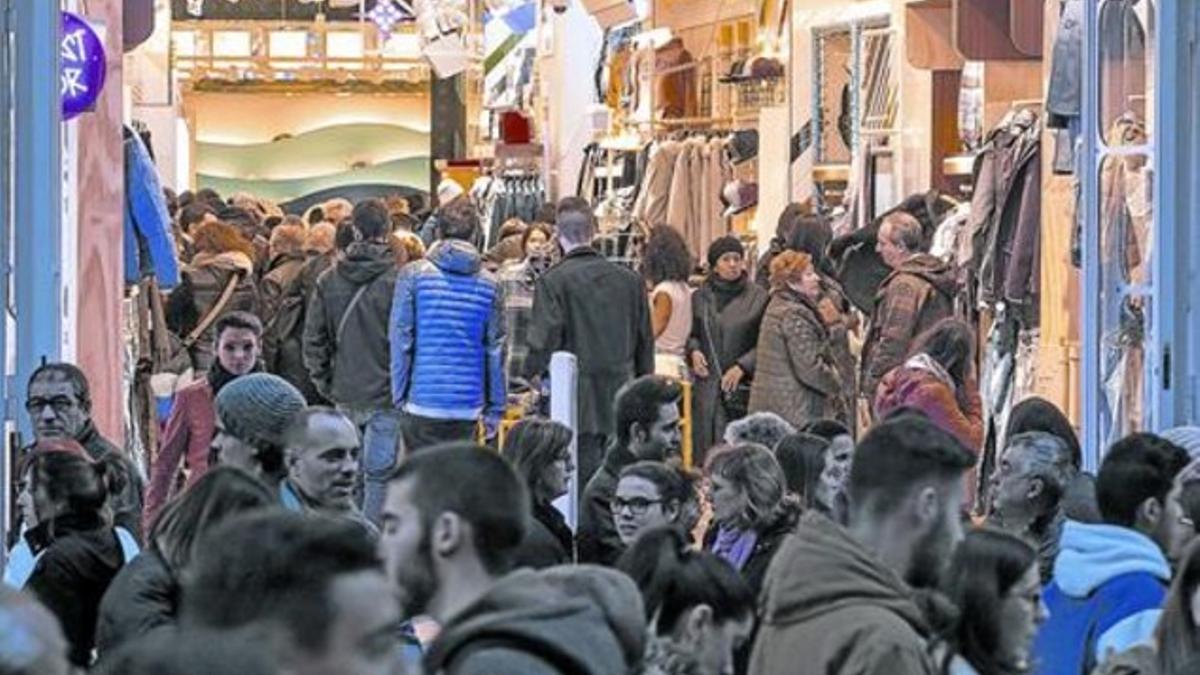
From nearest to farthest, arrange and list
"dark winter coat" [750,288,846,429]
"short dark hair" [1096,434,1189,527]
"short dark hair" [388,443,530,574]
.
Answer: "short dark hair" [388,443,530,574] < "short dark hair" [1096,434,1189,527] < "dark winter coat" [750,288,846,429]

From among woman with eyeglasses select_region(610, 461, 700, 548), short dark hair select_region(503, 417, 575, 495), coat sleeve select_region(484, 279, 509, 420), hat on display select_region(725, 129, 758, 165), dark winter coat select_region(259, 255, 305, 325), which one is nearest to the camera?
woman with eyeglasses select_region(610, 461, 700, 548)

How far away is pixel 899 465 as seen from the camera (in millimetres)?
5656

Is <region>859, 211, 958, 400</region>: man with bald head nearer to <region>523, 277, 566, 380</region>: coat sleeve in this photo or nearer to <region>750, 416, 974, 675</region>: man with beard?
<region>523, 277, 566, 380</region>: coat sleeve

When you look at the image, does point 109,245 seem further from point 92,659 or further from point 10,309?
point 92,659

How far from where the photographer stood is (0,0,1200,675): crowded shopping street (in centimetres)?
516

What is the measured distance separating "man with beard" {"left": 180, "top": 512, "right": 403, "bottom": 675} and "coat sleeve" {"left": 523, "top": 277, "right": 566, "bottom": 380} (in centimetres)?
991

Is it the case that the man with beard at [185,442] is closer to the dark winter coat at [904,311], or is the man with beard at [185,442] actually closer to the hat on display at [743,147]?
the dark winter coat at [904,311]

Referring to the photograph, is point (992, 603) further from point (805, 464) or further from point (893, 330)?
point (893, 330)

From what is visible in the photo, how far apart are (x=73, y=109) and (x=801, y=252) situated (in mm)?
4429

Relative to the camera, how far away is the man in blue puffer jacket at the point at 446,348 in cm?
1327

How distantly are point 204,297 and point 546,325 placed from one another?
2.58 m

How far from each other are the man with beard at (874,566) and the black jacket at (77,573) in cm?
230

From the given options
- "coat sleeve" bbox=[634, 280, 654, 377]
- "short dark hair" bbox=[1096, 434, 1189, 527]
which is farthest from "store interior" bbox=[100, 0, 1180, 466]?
"short dark hair" bbox=[1096, 434, 1189, 527]

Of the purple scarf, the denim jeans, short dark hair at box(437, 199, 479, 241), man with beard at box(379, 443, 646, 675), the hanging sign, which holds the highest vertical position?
the hanging sign
